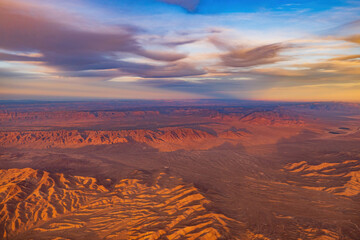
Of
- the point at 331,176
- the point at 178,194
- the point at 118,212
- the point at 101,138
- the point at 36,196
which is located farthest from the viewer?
the point at 101,138

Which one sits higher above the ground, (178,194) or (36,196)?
(178,194)

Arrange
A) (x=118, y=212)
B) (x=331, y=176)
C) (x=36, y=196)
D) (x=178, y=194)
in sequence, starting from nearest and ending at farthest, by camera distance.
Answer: (x=118, y=212), (x=178, y=194), (x=36, y=196), (x=331, y=176)

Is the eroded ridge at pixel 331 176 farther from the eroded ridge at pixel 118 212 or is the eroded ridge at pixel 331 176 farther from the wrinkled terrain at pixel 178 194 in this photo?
the eroded ridge at pixel 118 212

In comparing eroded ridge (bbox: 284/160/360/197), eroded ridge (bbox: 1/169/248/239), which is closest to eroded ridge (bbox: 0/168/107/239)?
eroded ridge (bbox: 1/169/248/239)

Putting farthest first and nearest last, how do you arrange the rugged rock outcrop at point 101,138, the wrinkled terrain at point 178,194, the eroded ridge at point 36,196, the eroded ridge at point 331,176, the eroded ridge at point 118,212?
1. the rugged rock outcrop at point 101,138
2. the eroded ridge at point 331,176
3. the eroded ridge at point 36,196
4. the wrinkled terrain at point 178,194
5. the eroded ridge at point 118,212

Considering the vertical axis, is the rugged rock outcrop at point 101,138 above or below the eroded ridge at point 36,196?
above

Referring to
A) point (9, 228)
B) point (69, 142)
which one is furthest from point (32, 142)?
point (9, 228)

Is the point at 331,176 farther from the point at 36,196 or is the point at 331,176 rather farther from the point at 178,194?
the point at 36,196

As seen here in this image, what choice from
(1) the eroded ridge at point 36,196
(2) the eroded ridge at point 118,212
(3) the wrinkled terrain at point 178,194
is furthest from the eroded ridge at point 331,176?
(1) the eroded ridge at point 36,196

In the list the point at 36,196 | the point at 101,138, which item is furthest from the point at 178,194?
the point at 101,138

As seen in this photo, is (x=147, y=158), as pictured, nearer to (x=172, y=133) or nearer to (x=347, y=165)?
(x=172, y=133)

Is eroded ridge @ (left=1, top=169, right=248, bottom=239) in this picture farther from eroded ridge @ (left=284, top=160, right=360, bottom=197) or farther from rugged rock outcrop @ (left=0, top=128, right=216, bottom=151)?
rugged rock outcrop @ (left=0, top=128, right=216, bottom=151)

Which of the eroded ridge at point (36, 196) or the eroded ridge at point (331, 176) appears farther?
the eroded ridge at point (331, 176)
